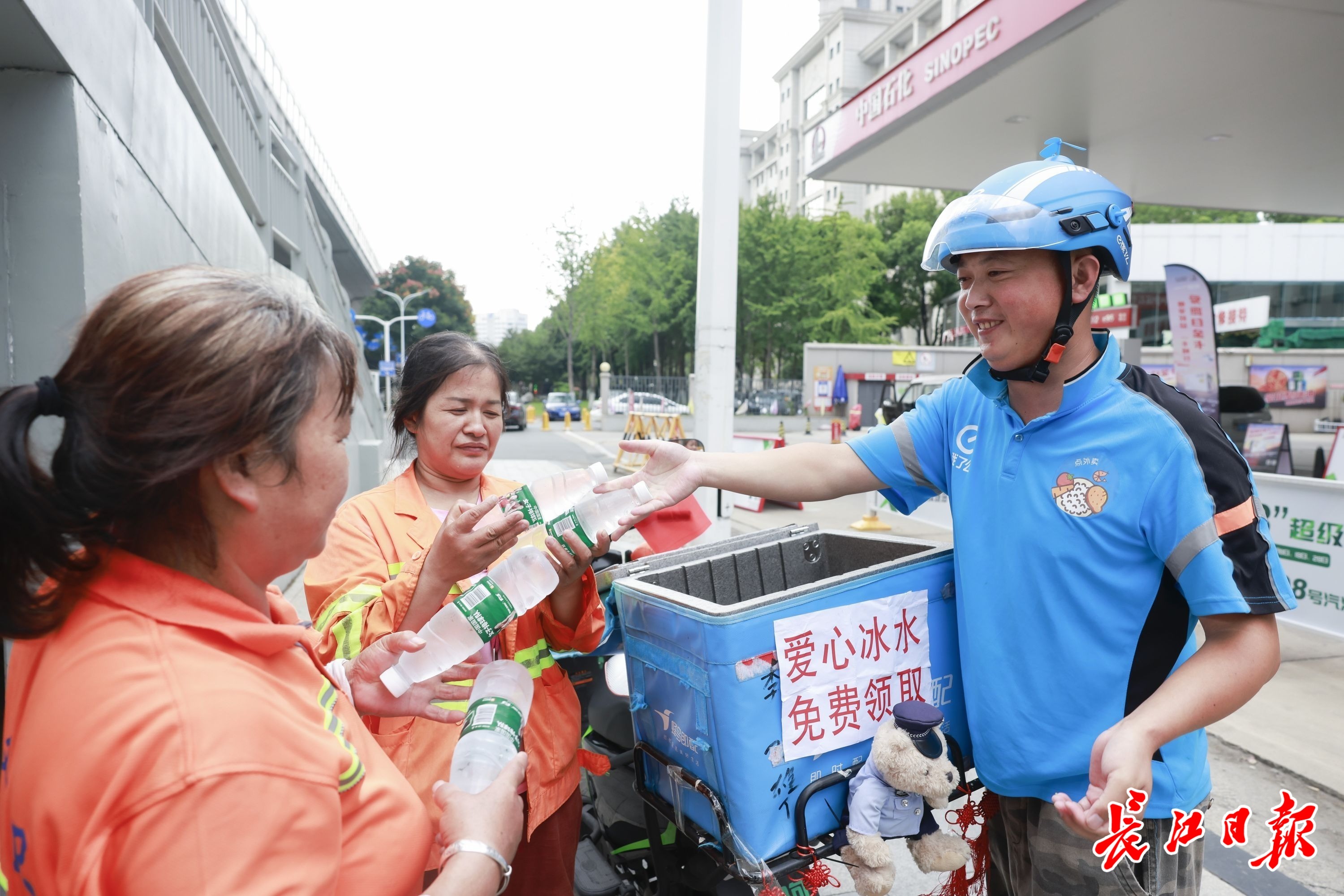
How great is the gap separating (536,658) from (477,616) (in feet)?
1.84

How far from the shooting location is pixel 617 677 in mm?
2594

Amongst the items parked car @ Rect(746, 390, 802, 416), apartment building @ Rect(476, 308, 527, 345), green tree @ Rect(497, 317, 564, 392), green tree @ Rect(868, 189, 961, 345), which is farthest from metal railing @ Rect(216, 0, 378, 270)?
apartment building @ Rect(476, 308, 527, 345)

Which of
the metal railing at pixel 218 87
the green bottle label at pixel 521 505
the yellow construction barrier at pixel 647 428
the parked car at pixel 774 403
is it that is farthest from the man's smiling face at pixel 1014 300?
the parked car at pixel 774 403

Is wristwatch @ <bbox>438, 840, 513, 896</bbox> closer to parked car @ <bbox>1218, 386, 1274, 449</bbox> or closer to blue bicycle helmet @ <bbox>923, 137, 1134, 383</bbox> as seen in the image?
blue bicycle helmet @ <bbox>923, 137, 1134, 383</bbox>

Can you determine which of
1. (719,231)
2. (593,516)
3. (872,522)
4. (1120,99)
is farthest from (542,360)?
(593,516)

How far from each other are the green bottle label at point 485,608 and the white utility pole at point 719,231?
144 inches

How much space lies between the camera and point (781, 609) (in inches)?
63.4

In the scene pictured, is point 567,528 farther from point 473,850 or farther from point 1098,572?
point 1098,572

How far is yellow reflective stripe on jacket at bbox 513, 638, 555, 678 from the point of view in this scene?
2.13 metres

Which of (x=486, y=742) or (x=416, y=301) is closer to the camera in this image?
(x=486, y=742)

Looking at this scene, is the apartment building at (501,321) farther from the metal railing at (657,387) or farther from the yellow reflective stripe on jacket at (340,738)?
the yellow reflective stripe on jacket at (340,738)

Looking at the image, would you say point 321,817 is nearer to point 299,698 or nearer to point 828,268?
point 299,698

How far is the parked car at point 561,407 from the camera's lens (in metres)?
40.9

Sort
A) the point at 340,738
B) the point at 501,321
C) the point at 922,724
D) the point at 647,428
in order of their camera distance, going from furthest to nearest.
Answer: the point at 501,321 < the point at 647,428 < the point at 922,724 < the point at 340,738
